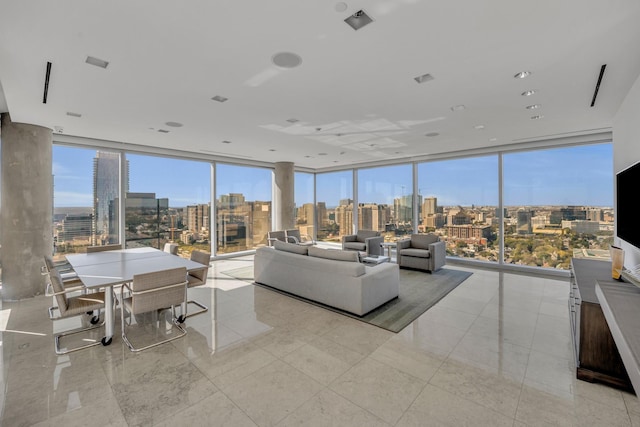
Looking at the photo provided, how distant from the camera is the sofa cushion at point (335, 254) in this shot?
3904mm

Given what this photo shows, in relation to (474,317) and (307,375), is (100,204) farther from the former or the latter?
(474,317)

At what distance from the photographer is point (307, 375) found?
7.97 feet

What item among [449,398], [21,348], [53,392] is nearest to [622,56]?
[449,398]

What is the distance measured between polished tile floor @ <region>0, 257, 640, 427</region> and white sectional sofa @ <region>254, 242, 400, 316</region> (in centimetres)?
30

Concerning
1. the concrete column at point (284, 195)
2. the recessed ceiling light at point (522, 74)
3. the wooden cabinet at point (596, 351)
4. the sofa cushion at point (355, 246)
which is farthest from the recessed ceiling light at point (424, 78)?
the concrete column at point (284, 195)

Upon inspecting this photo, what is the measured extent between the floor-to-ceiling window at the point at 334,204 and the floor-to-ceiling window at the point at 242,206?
7.15 ft

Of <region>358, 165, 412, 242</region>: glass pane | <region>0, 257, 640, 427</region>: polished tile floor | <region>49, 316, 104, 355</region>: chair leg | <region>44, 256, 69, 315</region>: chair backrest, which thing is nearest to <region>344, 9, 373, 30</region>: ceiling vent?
<region>0, 257, 640, 427</region>: polished tile floor

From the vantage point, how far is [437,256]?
6.02 meters

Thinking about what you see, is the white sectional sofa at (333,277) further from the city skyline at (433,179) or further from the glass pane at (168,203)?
the city skyline at (433,179)

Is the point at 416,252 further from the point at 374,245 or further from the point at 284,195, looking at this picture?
the point at 284,195

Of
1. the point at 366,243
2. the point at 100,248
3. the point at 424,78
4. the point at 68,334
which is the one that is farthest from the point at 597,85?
the point at 100,248

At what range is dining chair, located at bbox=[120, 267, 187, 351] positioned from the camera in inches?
111

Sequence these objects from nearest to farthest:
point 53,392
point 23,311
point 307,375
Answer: point 53,392 < point 307,375 < point 23,311

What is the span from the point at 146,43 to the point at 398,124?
3.64 m
